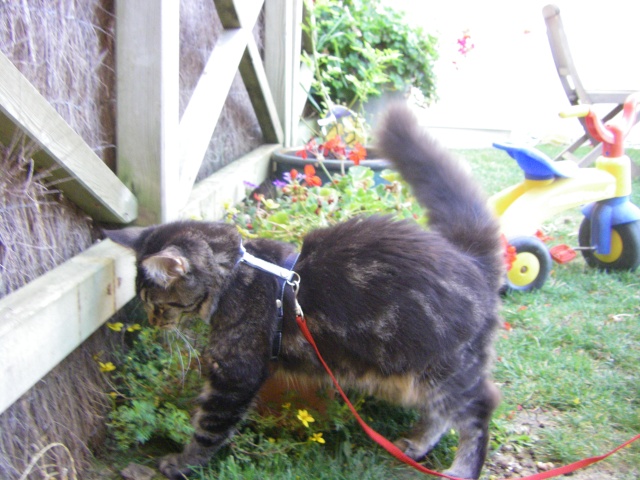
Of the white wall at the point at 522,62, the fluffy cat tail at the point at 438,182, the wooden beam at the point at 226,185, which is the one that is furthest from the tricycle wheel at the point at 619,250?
the white wall at the point at 522,62

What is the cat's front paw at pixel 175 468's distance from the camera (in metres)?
2.25

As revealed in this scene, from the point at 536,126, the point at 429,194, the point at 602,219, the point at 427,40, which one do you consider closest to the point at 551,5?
the point at 427,40

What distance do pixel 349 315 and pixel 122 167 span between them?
1.20 m

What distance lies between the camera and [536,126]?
30.0 feet

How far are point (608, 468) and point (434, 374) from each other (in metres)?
0.85

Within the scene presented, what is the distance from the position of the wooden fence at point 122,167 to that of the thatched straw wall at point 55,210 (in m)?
0.06

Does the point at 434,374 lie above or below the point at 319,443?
above

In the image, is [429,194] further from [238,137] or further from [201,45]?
[238,137]

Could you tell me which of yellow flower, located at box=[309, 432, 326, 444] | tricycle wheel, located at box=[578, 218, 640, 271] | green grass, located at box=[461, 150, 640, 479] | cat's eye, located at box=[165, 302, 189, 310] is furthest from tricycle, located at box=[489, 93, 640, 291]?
cat's eye, located at box=[165, 302, 189, 310]

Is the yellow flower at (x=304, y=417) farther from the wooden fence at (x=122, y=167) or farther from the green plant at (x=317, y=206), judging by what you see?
the green plant at (x=317, y=206)

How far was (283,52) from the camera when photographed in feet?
16.5

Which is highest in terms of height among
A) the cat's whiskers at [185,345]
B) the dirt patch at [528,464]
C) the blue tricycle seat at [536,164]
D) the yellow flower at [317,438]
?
the blue tricycle seat at [536,164]

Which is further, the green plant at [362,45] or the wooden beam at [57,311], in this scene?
the green plant at [362,45]

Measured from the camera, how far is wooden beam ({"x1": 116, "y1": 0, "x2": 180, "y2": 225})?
96.7 inches
